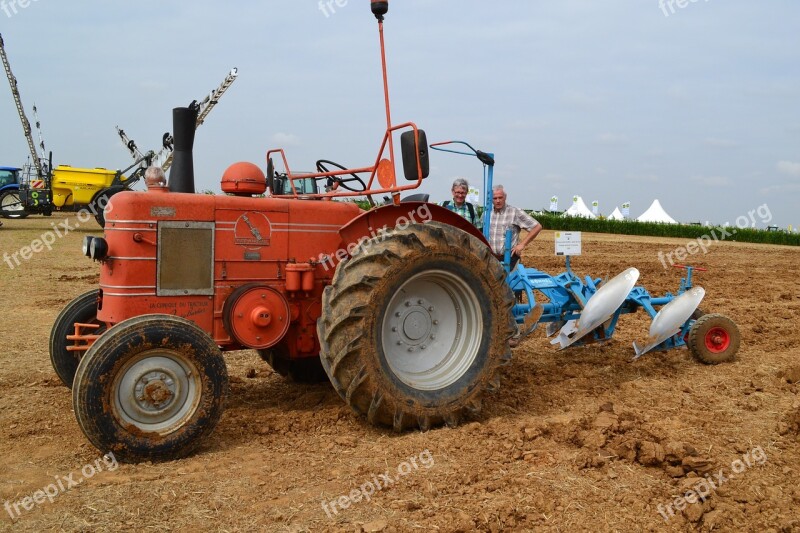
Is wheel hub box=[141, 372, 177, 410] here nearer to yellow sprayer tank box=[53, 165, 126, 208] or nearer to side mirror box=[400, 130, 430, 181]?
side mirror box=[400, 130, 430, 181]

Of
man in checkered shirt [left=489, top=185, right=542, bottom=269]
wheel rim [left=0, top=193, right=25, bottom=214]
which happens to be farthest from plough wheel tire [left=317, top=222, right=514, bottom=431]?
wheel rim [left=0, top=193, right=25, bottom=214]

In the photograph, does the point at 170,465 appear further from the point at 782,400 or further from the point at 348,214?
the point at 782,400

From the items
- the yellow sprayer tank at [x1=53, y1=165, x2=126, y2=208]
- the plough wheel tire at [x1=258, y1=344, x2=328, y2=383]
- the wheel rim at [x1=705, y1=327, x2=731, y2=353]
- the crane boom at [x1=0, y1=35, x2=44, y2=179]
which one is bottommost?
the plough wheel tire at [x1=258, y1=344, x2=328, y2=383]

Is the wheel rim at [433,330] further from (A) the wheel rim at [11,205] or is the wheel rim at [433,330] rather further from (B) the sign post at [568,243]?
(A) the wheel rim at [11,205]

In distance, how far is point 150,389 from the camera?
4.01m

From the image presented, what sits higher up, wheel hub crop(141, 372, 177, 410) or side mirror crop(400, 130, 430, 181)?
side mirror crop(400, 130, 430, 181)

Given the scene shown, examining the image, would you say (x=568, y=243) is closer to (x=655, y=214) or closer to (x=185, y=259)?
(x=185, y=259)

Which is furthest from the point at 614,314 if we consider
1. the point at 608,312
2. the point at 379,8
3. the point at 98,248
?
the point at 98,248

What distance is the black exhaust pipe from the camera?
5.07 m

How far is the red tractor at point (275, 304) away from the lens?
4.02m

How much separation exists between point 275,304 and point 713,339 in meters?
4.26

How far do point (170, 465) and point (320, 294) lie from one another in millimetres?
1533

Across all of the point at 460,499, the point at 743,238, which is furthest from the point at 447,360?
the point at 743,238

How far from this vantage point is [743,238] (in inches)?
1457
